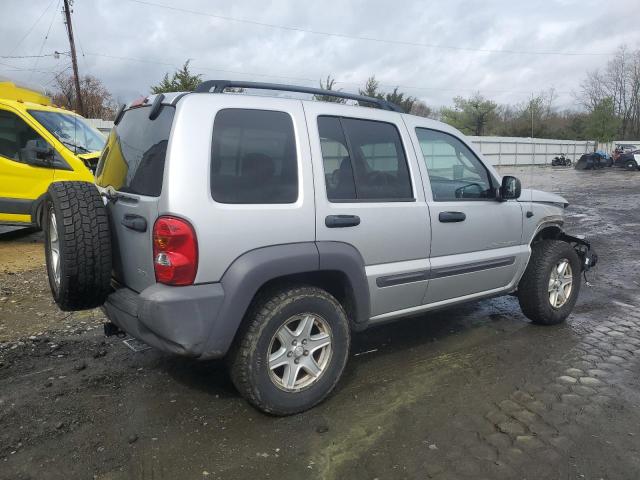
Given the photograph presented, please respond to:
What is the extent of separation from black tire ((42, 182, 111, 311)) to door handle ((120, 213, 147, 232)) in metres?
0.15

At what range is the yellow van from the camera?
26.4 ft

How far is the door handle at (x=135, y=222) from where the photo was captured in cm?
291

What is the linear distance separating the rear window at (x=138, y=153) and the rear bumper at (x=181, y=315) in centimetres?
55

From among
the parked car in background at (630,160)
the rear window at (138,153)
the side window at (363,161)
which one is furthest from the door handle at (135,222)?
the parked car in background at (630,160)

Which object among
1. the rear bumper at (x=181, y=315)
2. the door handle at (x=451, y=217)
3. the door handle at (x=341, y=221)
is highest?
the door handle at (x=341, y=221)

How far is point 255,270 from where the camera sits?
2855mm

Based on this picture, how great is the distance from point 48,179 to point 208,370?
5.82 m

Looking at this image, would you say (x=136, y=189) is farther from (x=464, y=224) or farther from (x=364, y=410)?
(x=464, y=224)

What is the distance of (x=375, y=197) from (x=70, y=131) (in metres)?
7.32

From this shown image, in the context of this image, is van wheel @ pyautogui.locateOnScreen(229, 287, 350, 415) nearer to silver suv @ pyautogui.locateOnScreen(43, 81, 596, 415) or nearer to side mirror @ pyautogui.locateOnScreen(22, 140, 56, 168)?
silver suv @ pyautogui.locateOnScreen(43, 81, 596, 415)

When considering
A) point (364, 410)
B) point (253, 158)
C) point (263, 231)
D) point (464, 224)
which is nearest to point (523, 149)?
point (464, 224)

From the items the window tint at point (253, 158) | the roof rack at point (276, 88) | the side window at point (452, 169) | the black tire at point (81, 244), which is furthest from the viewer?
the side window at point (452, 169)

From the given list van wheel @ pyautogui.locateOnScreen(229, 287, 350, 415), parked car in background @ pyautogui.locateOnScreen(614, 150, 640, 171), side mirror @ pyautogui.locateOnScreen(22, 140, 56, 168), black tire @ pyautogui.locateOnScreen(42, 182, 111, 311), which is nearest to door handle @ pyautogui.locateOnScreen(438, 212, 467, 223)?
van wheel @ pyautogui.locateOnScreen(229, 287, 350, 415)

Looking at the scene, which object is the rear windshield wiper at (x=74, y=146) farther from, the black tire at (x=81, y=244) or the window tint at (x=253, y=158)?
the window tint at (x=253, y=158)
